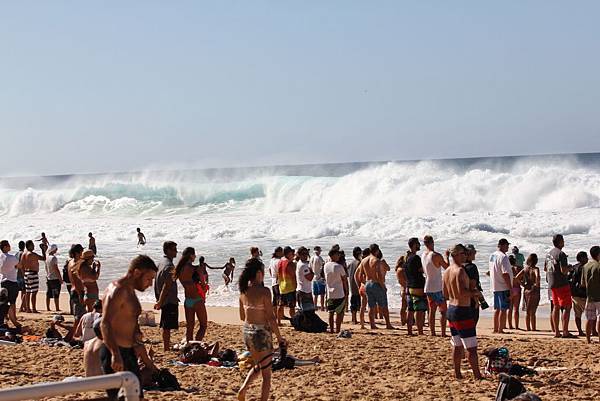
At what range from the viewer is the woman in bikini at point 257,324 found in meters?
7.05

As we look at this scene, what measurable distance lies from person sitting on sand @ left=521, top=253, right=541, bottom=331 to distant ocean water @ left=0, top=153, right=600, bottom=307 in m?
4.23

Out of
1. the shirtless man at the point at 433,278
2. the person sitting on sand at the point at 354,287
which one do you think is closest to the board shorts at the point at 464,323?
the shirtless man at the point at 433,278

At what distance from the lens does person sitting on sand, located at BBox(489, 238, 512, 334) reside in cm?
1252

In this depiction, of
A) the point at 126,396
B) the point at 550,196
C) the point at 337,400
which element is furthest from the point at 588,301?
the point at 550,196

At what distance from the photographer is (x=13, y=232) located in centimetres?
4531

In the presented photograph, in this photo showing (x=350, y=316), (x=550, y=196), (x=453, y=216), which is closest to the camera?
(x=350, y=316)

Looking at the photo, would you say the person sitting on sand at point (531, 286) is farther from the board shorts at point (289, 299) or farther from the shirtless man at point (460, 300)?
the shirtless man at point (460, 300)

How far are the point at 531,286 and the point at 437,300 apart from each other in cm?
192

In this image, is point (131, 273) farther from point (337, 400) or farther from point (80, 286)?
point (80, 286)

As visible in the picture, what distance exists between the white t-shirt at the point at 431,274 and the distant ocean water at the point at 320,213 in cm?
532

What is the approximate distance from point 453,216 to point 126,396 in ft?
126

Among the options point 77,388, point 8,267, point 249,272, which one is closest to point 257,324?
point 249,272

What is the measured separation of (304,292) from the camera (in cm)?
1316

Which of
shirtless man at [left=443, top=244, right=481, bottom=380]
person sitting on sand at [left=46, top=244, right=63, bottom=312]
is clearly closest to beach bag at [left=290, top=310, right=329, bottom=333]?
shirtless man at [left=443, top=244, right=481, bottom=380]
